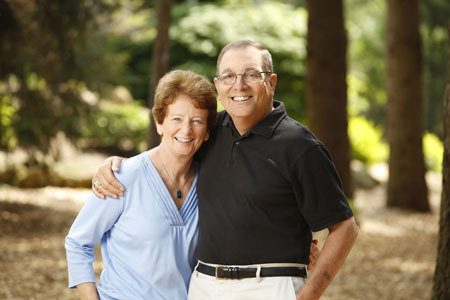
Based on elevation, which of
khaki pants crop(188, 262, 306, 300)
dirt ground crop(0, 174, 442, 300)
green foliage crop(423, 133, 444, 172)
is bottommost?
green foliage crop(423, 133, 444, 172)

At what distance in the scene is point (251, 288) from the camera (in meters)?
2.47

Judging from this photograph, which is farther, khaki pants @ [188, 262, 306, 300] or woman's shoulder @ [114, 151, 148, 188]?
woman's shoulder @ [114, 151, 148, 188]

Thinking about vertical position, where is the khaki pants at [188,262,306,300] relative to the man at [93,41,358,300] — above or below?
below

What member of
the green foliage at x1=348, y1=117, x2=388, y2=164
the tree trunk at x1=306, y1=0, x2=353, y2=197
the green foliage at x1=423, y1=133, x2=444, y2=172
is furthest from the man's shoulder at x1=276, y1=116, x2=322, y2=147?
the green foliage at x1=423, y1=133, x2=444, y2=172

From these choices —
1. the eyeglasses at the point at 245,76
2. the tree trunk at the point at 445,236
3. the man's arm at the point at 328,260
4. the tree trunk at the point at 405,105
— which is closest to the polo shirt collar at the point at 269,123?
the eyeglasses at the point at 245,76

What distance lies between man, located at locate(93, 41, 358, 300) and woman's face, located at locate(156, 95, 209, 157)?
0.50 ft

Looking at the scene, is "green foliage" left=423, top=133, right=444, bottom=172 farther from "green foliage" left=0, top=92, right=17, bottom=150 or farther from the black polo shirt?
the black polo shirt

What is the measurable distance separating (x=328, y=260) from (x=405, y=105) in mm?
9799

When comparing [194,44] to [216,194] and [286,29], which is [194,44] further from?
[216,194]

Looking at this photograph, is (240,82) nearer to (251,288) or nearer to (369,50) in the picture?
(251,288)

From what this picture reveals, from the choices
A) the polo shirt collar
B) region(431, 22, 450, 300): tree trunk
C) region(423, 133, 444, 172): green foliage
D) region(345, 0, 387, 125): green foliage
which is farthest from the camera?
region(345, 0, 387, 125): green foliage

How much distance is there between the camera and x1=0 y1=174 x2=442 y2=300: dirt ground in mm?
6152

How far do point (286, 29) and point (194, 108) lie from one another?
51.8 feet

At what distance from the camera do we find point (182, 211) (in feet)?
9.03
